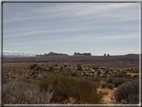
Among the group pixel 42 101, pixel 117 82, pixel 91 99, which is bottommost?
pixel 117 82

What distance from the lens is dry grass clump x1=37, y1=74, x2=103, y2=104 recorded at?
19.8 ft

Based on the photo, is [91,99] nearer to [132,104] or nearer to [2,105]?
[132,104]

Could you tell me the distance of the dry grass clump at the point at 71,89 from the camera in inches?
238

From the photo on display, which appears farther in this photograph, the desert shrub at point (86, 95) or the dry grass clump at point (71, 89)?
the dry grass clump at point (71, 89)

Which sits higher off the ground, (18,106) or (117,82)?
(18,106)

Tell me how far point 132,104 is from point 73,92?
9.27 feet

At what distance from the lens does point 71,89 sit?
6.89 m

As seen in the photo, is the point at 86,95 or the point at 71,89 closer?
the point at 86,95

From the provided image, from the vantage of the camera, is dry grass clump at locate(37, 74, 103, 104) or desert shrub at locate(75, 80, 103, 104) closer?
desert shrub at locate(75, 80, 103, 104)

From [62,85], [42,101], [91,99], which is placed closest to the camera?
[42,101]

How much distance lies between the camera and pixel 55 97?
23.4 feet

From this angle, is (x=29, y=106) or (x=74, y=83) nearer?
(x=29, y=106)

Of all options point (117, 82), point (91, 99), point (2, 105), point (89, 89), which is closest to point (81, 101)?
point (91, 99)

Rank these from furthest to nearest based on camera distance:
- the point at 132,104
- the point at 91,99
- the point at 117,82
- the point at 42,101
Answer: the point at 117,82, the point at 91,99, the point at 132,104, the point at 42,101
